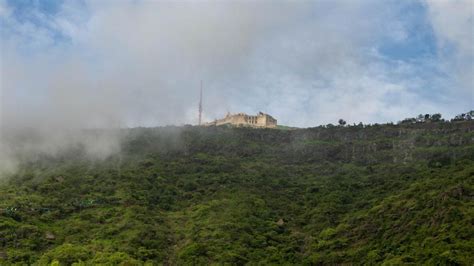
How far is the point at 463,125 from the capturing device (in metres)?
153

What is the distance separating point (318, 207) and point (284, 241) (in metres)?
13.1

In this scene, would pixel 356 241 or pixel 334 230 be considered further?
pixel 334 230

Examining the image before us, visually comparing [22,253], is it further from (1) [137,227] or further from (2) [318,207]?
(2) [318,207]

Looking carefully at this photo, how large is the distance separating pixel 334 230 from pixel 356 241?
7087 millimetres

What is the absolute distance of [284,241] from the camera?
338ft

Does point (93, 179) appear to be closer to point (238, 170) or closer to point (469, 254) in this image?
point (238, 170)

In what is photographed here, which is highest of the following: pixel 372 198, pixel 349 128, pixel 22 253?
pixel 349 128

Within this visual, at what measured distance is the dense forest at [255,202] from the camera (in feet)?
301

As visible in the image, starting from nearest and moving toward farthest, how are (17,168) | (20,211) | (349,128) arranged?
(20,211)
(17,168)
(349,128)

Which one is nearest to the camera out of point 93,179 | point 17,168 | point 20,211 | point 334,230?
point 334,230

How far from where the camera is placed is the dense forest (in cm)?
9175

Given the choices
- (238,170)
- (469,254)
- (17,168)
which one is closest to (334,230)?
(469,254)

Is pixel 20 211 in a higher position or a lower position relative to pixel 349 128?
lower

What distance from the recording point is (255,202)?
11706 cm
